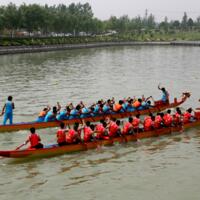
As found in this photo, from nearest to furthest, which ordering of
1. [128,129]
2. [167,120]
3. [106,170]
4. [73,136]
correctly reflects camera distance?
1. [106,170]
2. [73,136]
3. [128,129]
4. [167,120]

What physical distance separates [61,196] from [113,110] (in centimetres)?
1152

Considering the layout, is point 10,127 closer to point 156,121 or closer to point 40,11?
point 156,121

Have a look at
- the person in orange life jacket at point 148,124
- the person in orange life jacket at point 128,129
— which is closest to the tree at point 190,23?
the person in orange life jacket at point 148,124

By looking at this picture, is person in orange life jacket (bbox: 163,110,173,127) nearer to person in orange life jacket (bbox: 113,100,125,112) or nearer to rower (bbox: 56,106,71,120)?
person in orange life jacket (bbox: 113,100,125,112)

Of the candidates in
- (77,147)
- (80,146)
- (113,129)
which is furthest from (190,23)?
(77,147)

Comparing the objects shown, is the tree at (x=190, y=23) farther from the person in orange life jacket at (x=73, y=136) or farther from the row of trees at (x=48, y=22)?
the person in orange life jacket at (x=73, y=136)

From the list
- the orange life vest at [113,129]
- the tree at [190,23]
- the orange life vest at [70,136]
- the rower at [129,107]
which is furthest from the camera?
the tree at [190,23]

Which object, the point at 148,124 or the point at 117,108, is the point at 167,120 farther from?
the point at 117,108

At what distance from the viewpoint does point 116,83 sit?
42.6 meters

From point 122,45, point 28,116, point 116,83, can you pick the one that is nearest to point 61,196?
point 28,116

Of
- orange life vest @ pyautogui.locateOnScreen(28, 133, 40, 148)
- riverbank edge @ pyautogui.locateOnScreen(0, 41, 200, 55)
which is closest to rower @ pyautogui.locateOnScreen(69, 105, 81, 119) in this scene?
orange life vest @ pyautogui.locateOnScreen(28, 133, 40, 148)

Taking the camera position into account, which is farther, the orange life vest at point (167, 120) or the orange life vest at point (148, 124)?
the orange life vest at point (167, 120)

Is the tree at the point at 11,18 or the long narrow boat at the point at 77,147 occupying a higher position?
the tree at the point at 11,18

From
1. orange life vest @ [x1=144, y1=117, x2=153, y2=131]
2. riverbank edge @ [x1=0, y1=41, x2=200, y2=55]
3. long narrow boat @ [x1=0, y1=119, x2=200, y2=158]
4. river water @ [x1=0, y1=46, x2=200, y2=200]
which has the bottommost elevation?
river water @ [x1=0, y1=46, x2=200, y2=200]
